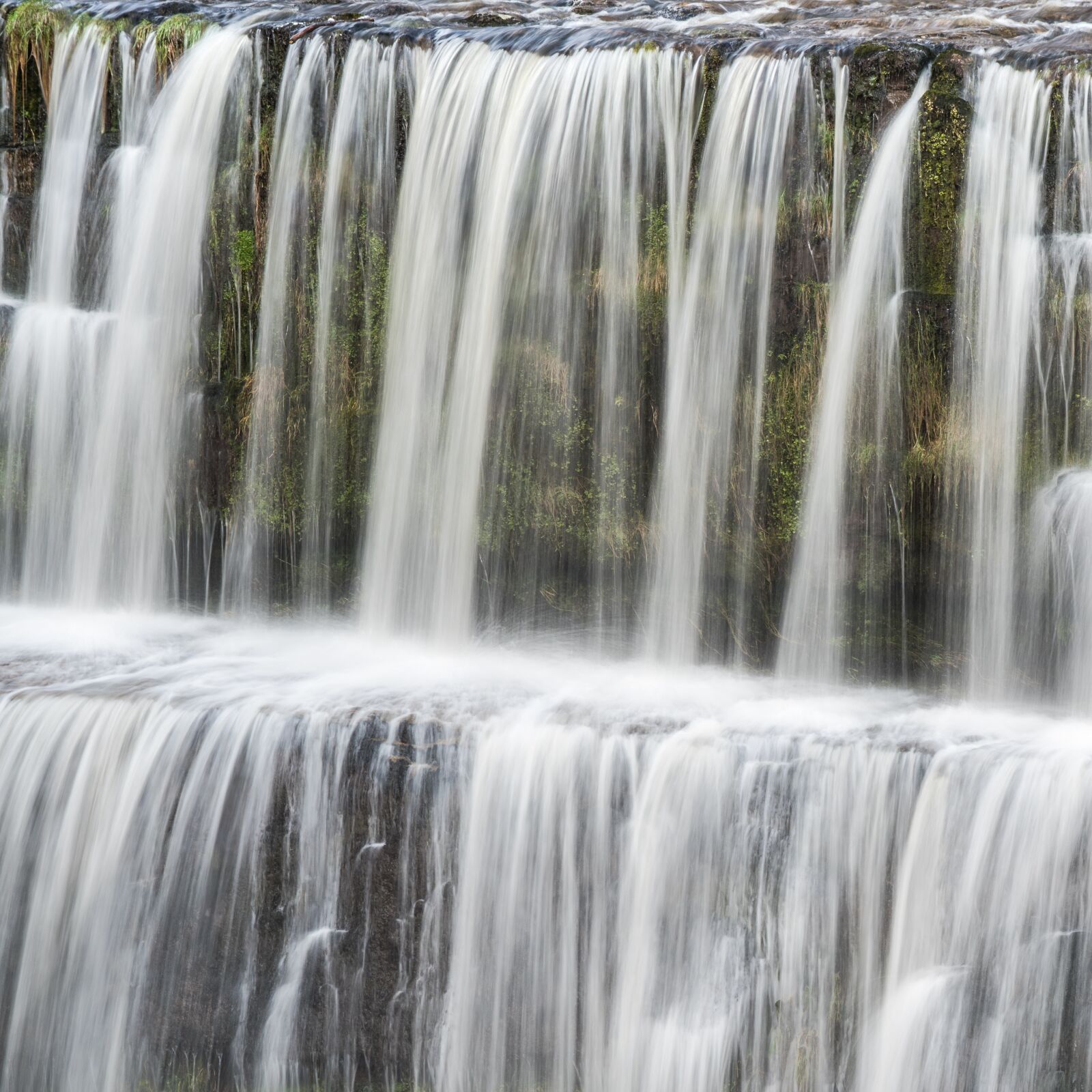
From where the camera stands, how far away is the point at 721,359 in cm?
743

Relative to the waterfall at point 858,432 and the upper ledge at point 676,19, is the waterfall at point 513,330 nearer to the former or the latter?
the upper ledge at point 676,19

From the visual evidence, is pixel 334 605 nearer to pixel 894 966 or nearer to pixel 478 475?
pixel 478 475

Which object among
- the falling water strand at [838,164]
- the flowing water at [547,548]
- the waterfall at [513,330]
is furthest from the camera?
the waterfall at [513,330]

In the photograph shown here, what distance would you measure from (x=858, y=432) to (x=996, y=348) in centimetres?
75

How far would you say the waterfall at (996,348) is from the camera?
6875 mm

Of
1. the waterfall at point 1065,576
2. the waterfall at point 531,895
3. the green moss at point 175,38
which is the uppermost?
the green moss at point 175,38

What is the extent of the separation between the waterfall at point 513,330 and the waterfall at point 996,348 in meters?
1.55

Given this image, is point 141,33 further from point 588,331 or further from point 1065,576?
point 1065,576

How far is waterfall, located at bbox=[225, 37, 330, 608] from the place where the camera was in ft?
27.1

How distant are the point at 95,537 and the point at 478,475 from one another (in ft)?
7.85

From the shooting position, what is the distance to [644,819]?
5.79 metres

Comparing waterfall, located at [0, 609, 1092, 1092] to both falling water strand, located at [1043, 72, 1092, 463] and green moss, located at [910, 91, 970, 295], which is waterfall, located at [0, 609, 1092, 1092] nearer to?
falling water strand, located at [1043, 72, 1092, 463]

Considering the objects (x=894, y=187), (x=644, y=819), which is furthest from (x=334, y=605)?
(x=894, y=187)

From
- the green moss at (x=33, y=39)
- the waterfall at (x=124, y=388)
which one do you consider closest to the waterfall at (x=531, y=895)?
the waterfall at (x=124, y=388)
